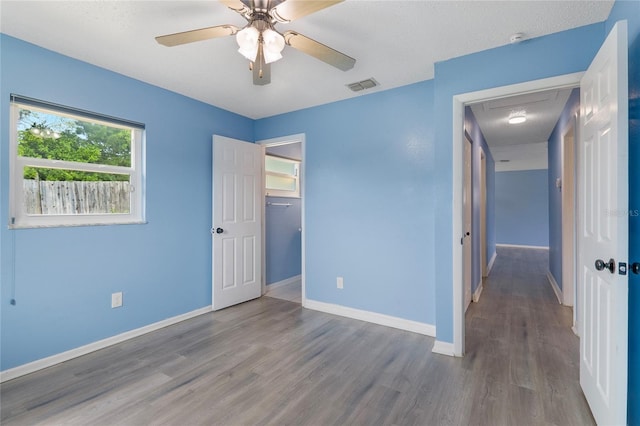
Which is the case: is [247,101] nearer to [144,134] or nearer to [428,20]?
[144,134]

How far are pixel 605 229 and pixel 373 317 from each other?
224cm

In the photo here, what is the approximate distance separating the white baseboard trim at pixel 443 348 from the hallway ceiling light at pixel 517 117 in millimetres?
3015

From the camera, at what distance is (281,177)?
500 cm

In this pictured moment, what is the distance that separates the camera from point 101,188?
2.76 m

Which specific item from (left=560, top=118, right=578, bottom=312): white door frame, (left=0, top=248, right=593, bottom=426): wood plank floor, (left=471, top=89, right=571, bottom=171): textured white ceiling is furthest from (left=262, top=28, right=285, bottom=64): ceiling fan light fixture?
(left=560, top=118, right=578, bottom=312): white door frame

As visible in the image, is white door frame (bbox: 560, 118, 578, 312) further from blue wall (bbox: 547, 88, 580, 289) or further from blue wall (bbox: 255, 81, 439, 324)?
blue wall (bbox: 255, 81, 439, 324)

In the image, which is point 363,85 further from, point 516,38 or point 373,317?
point 373,317

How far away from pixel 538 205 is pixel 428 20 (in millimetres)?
9289

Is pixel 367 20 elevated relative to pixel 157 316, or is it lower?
elevated

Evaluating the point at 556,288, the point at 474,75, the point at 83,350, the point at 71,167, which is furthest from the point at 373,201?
the point at 556,288

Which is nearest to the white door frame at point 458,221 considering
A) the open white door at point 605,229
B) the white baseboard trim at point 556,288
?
the open white door at point 605,229

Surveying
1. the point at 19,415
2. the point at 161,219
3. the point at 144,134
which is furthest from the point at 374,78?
the point at 19,415

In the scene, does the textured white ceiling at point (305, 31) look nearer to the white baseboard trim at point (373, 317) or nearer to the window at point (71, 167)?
the window at point (71, 167)

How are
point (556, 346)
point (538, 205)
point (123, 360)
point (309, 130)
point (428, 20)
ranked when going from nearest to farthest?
point (428, 20)
point (123, 360)
point (556, 346)
point (309, 130)
point (538, 205)
